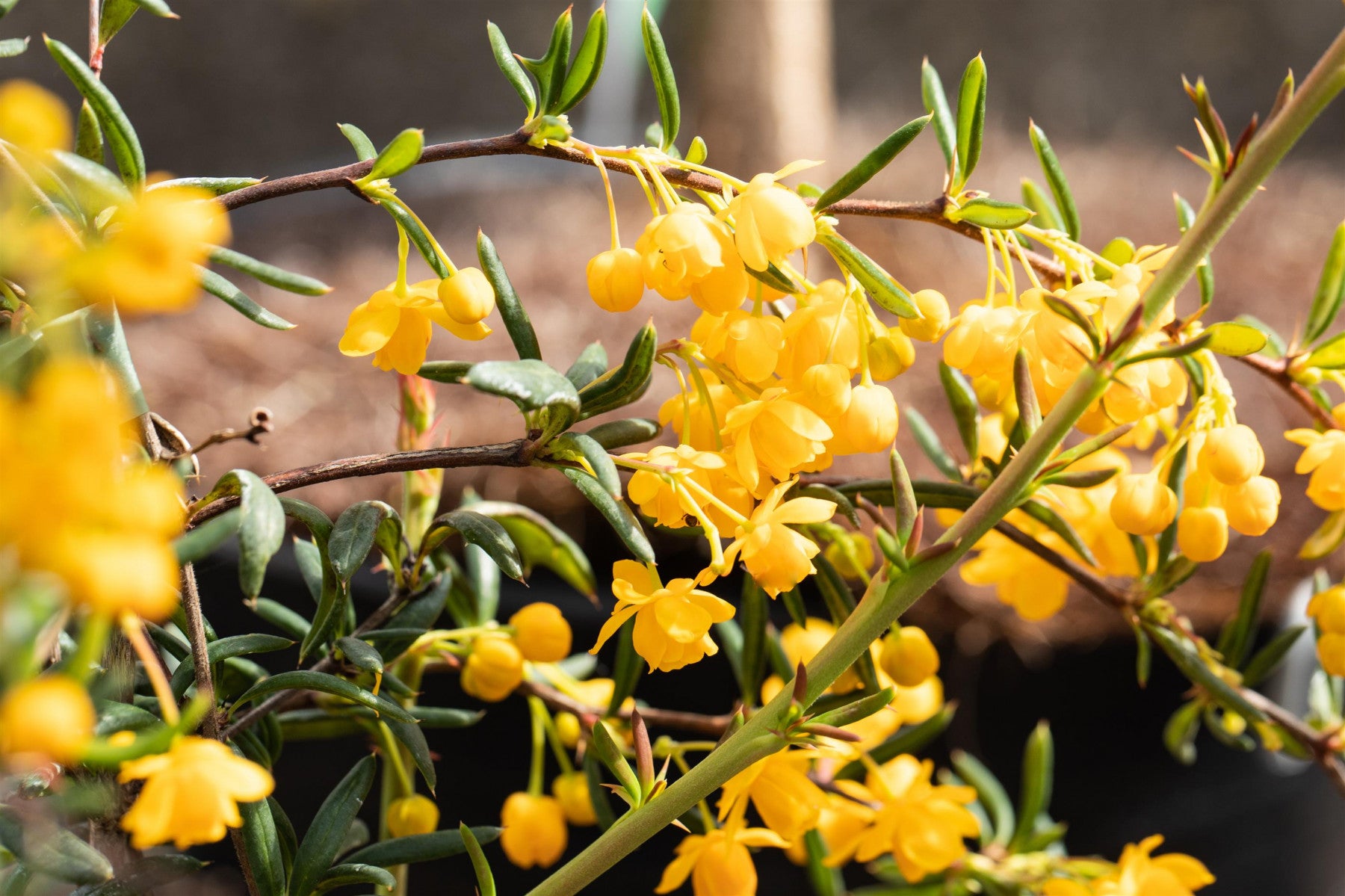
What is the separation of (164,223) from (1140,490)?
259mm

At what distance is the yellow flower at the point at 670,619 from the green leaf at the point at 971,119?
0.14 meters

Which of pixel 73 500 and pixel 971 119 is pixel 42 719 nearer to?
pixel 73 500

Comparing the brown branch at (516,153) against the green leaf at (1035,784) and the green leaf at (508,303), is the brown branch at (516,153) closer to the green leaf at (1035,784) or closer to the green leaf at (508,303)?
the green leaf at (508,303)

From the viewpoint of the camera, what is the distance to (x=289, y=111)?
2645mm

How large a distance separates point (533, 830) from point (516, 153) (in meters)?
0.27

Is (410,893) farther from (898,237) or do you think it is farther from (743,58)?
(898,237)

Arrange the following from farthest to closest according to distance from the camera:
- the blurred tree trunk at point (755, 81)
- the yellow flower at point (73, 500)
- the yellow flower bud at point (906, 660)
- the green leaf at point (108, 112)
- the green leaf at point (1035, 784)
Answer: the blurred tree trunk at point (755, 81)
the green leaf at point (1035, 784)
the yellow flower bud at point (906, 660)
the green leaf at point (108, 112)
the yellow flower at point (73, 500)

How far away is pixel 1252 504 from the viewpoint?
0.94 feet

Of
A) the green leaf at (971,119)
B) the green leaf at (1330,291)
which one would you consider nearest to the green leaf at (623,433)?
the green leaf at (971,119)

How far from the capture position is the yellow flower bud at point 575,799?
0.43 meters

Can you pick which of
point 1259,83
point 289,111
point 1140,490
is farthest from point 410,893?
point 1259,83

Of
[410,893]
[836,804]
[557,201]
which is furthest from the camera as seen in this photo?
[557,201]

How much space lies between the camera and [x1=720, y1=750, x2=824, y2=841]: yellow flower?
30 centimetres

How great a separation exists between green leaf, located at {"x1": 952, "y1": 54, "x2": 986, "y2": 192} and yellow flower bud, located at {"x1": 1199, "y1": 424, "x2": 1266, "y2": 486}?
10 cm
